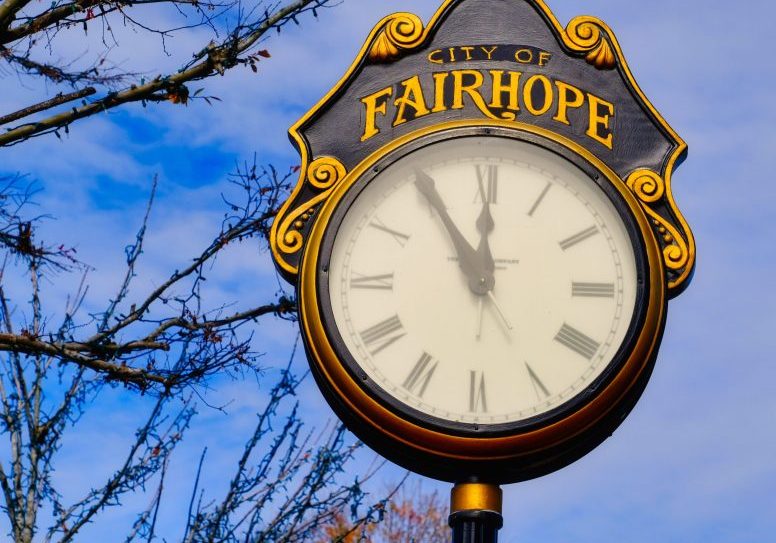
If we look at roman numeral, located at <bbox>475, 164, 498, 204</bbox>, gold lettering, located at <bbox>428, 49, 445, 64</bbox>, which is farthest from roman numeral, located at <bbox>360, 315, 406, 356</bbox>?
gold lettering, located at <bbox>428, 49, 445, 64</bbox>

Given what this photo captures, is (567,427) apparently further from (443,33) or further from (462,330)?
(443,33)

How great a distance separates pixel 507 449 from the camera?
3.41m

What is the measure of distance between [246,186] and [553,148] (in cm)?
283

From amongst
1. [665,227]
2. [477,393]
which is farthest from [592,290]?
[477,393]

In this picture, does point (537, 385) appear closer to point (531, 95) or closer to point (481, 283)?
point (481, 283)

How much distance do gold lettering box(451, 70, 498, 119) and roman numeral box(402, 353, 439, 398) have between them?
816 millimetres

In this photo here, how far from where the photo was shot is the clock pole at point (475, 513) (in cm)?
341

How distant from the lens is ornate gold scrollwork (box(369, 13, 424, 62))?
13.5 feet

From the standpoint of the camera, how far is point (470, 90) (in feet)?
13.2

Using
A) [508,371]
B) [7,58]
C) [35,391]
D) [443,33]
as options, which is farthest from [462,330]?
[35,391]

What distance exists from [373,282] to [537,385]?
1.77 feet

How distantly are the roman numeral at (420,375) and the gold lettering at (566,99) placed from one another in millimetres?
885

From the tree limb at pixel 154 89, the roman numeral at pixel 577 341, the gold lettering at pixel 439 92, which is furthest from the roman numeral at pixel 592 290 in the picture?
the tree limb at pixel 154 89

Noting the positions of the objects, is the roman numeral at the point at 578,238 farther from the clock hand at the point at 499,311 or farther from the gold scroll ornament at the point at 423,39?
the gold scroll ornament at the point at 423,39
